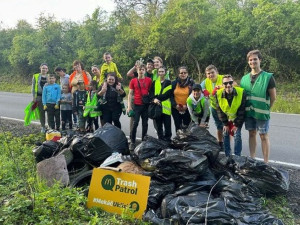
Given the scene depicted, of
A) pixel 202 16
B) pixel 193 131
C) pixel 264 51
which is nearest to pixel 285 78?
pixel 264 51

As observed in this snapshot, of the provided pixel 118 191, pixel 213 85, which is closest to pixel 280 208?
pixel 118 191

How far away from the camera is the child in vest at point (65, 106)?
741 cm

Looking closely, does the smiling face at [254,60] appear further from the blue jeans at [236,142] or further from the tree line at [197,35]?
the tree line at [197,35]

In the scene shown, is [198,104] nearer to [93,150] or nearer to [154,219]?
[93,150]

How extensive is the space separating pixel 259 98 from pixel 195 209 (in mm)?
2274

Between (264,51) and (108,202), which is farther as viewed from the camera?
(264,51)

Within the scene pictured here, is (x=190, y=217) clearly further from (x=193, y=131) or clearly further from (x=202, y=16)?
(x=202, y=16)

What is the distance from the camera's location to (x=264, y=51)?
14625 mm

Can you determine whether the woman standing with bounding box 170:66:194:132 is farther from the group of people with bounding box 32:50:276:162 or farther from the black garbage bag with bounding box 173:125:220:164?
the black garbage bag with bounding box 173:125:220:164

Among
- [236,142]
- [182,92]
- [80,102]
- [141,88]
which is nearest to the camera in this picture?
[236,142]

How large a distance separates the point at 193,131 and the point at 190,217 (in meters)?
1.65

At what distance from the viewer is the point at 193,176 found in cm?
380

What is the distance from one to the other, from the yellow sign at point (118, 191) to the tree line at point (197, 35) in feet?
39.0

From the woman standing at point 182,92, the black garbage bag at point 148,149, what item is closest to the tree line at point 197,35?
the woman standing at point 182,92
